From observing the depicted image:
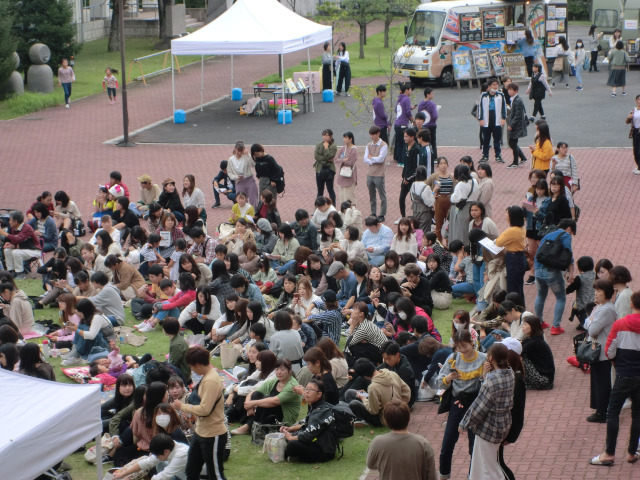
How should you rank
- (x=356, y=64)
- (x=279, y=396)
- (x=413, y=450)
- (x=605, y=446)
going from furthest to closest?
(x=356, y=64)
(x=279, y=396)
(x=605, y=446)
(x=413, y=450)

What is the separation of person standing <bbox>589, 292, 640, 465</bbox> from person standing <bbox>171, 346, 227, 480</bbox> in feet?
11.5

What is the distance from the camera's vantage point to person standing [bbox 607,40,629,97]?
96.9ft

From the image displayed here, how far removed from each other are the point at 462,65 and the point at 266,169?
16.5m

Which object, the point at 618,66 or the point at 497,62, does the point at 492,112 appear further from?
the point at 497,62

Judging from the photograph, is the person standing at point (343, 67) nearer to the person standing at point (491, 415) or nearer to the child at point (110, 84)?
the child at point (110, 84)

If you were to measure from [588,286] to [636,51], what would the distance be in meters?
27.4

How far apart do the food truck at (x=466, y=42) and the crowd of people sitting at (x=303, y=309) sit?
49.0ft

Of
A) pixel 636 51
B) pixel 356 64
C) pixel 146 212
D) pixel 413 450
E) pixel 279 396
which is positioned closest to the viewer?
pixel 413 450

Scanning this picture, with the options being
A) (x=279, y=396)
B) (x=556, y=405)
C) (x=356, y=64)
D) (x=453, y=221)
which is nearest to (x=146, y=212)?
(x=453, y=221)

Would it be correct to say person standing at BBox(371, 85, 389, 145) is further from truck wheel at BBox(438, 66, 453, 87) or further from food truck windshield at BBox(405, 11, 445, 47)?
truck wheel at BBox(438, 66, 453, 87)

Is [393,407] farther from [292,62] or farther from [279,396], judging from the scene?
[292,62]

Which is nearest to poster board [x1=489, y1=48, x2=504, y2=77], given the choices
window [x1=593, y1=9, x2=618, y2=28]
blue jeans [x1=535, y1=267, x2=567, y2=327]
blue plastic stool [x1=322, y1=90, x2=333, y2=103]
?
blue plastic stool [x1=322, y1=90, x2=333, y2=103]

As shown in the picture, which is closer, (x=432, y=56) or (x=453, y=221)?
(x=453, y=221)

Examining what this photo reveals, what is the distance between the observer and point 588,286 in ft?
37.9
